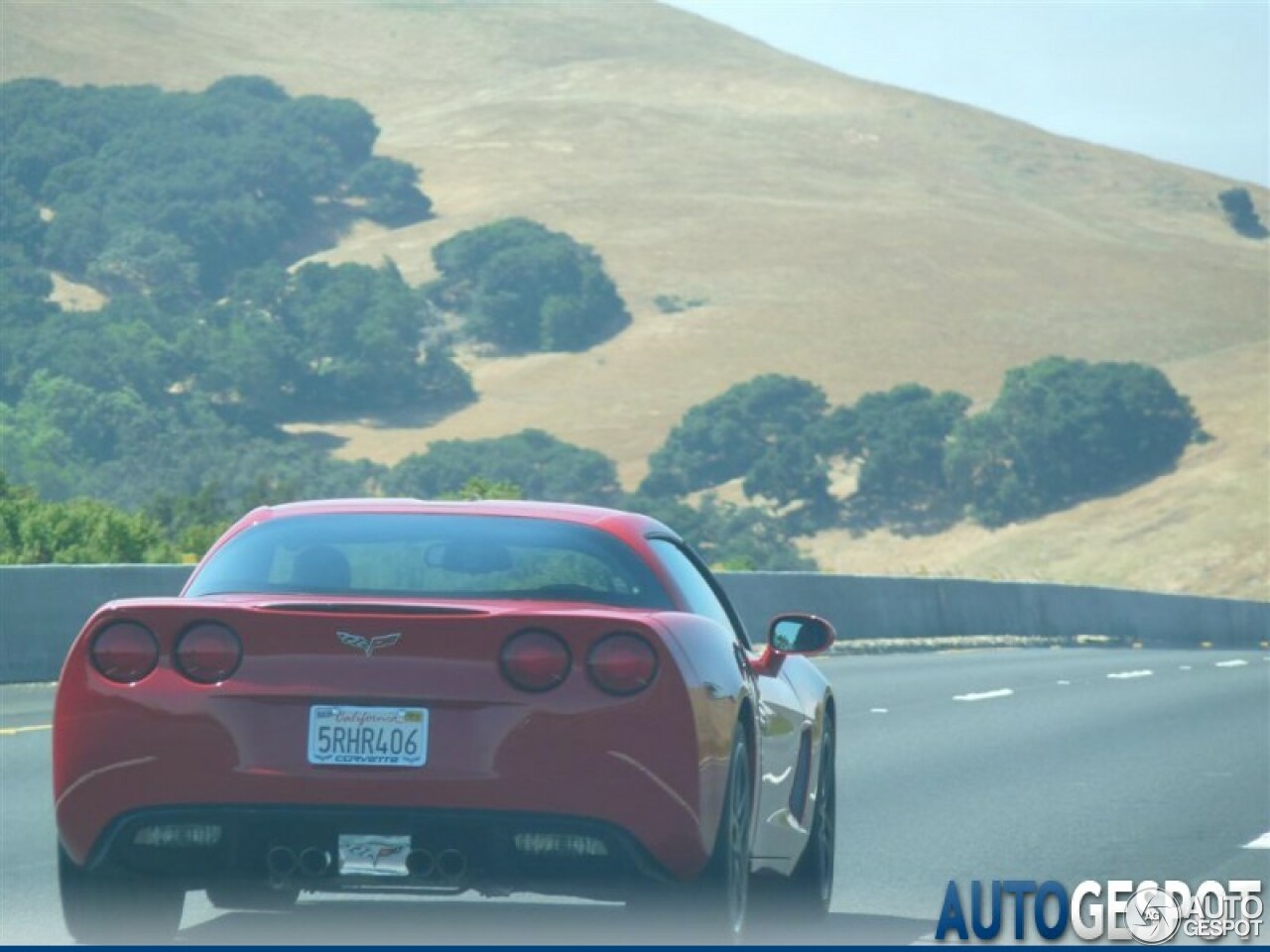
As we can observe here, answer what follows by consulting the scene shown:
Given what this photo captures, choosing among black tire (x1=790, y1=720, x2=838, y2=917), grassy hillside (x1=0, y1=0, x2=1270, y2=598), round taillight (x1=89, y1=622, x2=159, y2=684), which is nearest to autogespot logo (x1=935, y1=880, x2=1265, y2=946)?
black tire (x1=790, y1=720, x2=838, y2=917)

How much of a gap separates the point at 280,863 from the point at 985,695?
16.8 m

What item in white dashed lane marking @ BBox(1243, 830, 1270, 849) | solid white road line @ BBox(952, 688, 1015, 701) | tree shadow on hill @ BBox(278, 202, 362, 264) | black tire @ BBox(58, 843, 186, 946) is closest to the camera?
black tire @ BBox(58, 843, 186, 946)

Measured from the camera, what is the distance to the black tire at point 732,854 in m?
7.82

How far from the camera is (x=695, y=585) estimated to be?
8.98 metres

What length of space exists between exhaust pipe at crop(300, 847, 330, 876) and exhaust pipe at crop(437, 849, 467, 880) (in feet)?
1.04

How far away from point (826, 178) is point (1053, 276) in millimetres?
23405

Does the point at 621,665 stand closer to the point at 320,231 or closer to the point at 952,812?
the point at 952,812

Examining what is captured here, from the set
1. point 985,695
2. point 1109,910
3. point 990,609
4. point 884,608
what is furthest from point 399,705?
point 990,609

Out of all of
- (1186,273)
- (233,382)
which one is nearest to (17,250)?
(233,382)

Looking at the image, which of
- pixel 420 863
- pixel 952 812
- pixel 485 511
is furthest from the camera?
pixel 952 812

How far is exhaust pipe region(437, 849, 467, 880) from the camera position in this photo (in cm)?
764

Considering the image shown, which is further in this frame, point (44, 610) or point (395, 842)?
point (44, 610)

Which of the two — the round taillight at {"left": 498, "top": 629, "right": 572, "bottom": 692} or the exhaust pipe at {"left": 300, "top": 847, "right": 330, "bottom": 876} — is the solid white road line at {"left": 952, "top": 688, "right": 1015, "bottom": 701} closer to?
the round taillight at {"left": 498, "top": 629, "right": 572, "bottom": 692}

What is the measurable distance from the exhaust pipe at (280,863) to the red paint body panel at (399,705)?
7.5 inches
